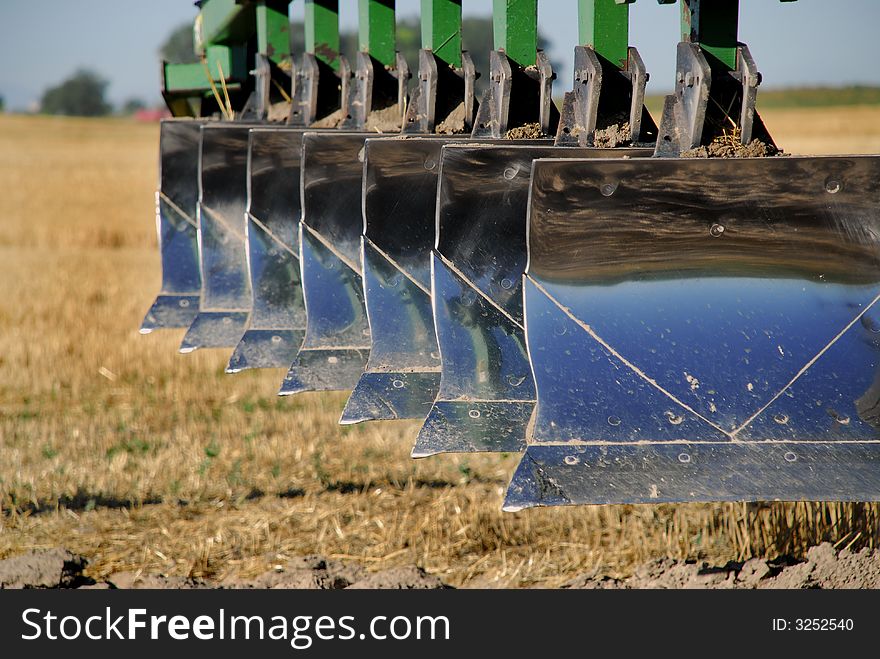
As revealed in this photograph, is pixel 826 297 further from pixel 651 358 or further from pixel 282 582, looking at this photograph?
pixel 282 582

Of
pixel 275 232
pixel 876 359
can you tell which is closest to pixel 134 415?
pixel 275 232

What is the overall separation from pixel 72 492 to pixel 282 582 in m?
1.56

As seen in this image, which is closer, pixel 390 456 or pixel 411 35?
pixel 390 456

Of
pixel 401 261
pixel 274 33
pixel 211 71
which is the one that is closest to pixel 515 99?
pixel 401 261

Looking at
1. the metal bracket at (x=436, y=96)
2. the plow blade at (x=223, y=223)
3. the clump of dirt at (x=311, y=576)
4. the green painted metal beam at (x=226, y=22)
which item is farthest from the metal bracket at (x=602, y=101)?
the green painted metal beam at (x=226, y=22)

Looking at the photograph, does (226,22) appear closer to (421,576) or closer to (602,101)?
(602,101)

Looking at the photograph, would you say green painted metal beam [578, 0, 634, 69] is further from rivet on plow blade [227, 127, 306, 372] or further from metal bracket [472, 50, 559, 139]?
rivet on plow blade [227, 127, 306, 372]

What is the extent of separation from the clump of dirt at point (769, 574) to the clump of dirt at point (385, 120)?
78.4 inches

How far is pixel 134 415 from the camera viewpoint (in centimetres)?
673

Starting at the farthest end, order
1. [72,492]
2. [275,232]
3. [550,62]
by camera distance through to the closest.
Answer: [72,492] → [275,232] → [550,62]

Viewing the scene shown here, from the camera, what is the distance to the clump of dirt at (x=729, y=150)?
3197 millimetres

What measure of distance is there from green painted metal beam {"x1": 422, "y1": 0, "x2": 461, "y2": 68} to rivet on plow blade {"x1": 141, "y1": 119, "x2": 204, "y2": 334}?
1682mm

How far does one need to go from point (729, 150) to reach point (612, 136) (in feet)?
1.86

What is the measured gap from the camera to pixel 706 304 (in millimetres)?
2975
